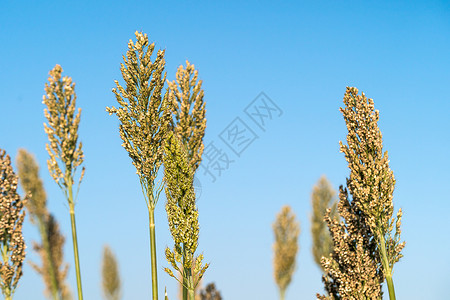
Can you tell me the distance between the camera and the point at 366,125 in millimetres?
20844

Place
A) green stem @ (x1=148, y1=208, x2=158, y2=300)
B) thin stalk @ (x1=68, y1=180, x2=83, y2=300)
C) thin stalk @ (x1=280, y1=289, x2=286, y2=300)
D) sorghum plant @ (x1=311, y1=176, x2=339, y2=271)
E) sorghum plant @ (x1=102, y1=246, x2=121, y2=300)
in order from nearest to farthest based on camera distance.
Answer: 1. thin stalk @ (x1=68, y1=180, x2=83, y2=300)
2. green stem @ (x1=148, y1=208, x2=158, y2=300)
3. thin stalk @ (x1=280, y1=289, x2=286, y2=300)
4. sorghum plant @ (x1=311, y1=176, x2=339, y2=271)
5. sorghum plant @ (x1=102, y1=246, x2=121, y2=300)

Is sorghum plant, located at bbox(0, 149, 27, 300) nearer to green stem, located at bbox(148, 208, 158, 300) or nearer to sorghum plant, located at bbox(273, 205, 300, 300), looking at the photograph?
green stem, located at bbox(148, 208, 158, 300)

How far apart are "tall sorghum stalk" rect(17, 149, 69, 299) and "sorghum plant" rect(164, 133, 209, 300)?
34.0 feet

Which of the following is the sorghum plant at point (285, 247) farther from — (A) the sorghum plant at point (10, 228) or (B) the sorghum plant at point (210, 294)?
(A) the sorghum plant at point (10, 228)

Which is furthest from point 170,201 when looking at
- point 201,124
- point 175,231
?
point 201,124

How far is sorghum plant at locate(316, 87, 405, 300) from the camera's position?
64.5 feet

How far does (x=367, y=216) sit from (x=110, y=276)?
27767 mm

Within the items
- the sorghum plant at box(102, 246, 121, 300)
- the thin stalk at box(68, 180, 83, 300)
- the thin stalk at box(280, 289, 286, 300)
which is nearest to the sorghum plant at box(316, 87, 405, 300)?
the thin stalk at box(68, 180, 83, 300)

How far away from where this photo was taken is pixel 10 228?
20.2m

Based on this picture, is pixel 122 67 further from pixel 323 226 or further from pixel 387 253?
pixel 323 226

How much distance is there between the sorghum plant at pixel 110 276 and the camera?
135ft

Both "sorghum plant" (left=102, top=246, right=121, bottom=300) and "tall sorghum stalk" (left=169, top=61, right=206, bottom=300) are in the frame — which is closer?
"tall sorghum stalk" (left=169, top=61, right=206, bottom=300)

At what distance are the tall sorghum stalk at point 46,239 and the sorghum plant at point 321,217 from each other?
1747cm

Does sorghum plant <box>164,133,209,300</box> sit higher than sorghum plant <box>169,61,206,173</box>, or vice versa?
sorghum plant <box>169,61,206,173</box>
